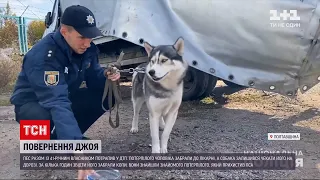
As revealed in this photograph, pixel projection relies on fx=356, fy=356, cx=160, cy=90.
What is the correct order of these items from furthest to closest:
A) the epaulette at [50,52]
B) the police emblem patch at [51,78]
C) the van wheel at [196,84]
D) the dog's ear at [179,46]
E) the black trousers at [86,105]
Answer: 1. the van wheel at [196,84]
2. the black trousers at [86,105]
3. the dog's ear at [179,46]
4. the epaulette at [50,52]
5. the police emblem patch at [51,78]

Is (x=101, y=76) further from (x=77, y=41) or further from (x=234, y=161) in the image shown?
(x=234, y=161)

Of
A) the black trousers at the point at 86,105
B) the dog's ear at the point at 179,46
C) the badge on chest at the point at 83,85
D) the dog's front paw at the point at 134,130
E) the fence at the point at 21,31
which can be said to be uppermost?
the fence at the point at 21,31

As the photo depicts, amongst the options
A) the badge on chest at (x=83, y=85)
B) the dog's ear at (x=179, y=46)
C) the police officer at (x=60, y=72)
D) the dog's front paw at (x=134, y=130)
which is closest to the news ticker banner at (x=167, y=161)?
the police officer at (x=60, y=72)

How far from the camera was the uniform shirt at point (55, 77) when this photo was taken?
7.57ft

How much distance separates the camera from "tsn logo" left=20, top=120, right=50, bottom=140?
113 inches

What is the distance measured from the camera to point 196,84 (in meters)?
5.34

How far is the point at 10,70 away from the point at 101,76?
5.49 m

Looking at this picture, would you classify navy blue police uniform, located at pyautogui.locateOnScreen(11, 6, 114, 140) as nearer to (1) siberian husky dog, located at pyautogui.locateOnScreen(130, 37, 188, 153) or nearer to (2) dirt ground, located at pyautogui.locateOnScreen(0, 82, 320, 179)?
(1) siberian husky dog, located at pyautogui.locateOnScreen(130, 37, 188, 153)

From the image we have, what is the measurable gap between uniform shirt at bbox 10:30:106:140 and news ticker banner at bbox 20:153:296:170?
0.56 m

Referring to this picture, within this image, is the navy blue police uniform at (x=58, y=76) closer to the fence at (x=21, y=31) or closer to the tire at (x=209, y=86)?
the tire at (x=209, y=86)

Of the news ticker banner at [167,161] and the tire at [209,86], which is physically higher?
the tire at [209,86]

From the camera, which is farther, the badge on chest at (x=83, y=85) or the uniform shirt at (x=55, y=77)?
the badge on chest at (x=83, y=85)

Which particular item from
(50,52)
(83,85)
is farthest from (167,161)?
(50,52)

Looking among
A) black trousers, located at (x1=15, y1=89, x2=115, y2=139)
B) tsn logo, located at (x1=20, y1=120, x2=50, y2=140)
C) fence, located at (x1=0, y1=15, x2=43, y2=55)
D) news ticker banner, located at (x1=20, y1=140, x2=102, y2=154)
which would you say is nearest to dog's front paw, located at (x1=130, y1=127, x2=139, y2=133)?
black trousers, located at (x1=15, y1=89, x2=115, y2=139)
